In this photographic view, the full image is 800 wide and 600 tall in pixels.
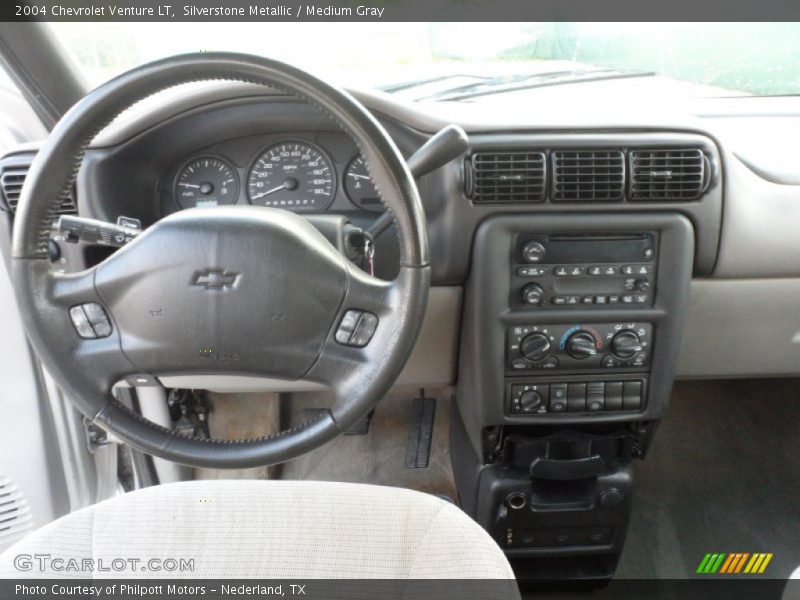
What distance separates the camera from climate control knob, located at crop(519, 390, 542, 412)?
1427 mm

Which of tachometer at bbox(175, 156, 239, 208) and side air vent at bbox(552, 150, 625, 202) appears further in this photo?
tachometer at bbox(175, 156, 239, 208)

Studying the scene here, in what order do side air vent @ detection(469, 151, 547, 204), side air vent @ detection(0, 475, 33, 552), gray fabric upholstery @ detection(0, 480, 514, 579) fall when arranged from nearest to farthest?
gray fabric upholstery @ detection(0, 480, 514, 579) < side air vent @ detection(469, 151, 547, 204) < side air vent @ detection(0, 475, 33, 552)

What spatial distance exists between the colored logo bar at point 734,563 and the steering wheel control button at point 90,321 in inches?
66.6

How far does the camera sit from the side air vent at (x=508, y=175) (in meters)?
1.29

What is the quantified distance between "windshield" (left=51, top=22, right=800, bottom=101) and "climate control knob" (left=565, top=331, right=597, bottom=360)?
698 mm

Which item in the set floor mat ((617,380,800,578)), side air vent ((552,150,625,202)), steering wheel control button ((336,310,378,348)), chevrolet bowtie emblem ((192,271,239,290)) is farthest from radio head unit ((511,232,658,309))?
floor mat ((617,380,800,578))

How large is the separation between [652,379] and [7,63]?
1.56 metres

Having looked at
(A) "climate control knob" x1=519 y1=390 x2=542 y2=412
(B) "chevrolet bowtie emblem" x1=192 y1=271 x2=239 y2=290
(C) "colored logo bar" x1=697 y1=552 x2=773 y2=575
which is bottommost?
(C) "colored logo bar" x1=697 y1=552 x2=773 y2=575

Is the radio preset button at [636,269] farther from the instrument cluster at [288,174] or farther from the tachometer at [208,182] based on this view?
the tachometer at [208,182]

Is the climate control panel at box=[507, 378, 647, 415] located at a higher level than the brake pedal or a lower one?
higher

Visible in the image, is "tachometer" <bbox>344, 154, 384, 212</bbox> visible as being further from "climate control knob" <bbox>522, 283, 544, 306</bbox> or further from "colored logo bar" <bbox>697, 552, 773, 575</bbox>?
"colored logo bar" <bbox>697, 552, 773, 575</bbox>

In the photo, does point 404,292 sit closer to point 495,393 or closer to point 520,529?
point 495,393

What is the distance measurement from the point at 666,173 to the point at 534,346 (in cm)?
45
